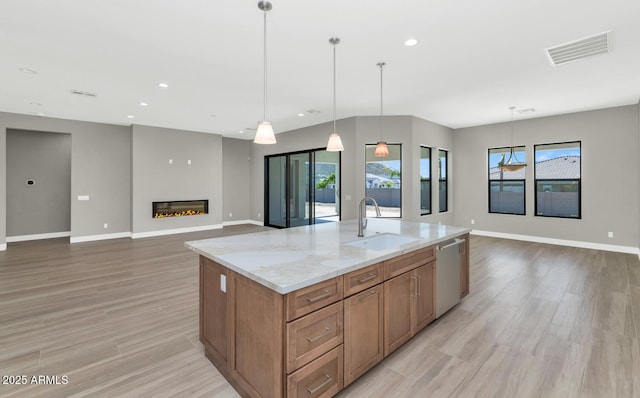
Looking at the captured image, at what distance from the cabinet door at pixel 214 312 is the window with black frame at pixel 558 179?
751 cm

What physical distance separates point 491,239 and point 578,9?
5.62 m

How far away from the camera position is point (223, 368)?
6.88ft

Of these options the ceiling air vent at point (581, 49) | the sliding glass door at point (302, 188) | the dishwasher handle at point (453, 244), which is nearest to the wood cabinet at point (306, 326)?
the dishwasher handle at point (453, 244)

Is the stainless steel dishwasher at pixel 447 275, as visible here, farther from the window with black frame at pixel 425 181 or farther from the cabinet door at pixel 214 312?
the window with black frame at pixel 425 181

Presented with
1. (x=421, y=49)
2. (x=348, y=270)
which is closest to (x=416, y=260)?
(x=348, y=270)

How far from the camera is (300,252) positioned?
2172 millimetres

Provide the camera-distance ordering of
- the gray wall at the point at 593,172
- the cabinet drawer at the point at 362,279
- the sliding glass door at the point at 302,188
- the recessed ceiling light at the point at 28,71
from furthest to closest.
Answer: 1. the sliding glass door at the point at 302,188
2. the gray wall at the point at 593,172
3. the recessed ceiling light at the point at 28,71
4. the cabinet drawer at the point at 362,279

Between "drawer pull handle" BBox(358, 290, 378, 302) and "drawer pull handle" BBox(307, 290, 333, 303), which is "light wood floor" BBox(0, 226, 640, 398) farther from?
"drawer pull handle" BBox(307, 290, 333, 303)

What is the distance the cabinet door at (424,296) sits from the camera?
99.3 inches

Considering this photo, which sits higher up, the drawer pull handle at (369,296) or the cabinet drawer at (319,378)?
the drawer pull handle at (369,296)

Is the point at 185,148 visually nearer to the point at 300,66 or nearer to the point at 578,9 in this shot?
the point at 300,66

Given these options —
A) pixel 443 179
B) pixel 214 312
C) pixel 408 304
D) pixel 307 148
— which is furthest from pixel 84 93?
pixel 443 179

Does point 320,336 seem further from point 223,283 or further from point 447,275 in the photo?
point 447,275

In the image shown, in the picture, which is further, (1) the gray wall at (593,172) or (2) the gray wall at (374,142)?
(2) the gray wall at (374,142)
